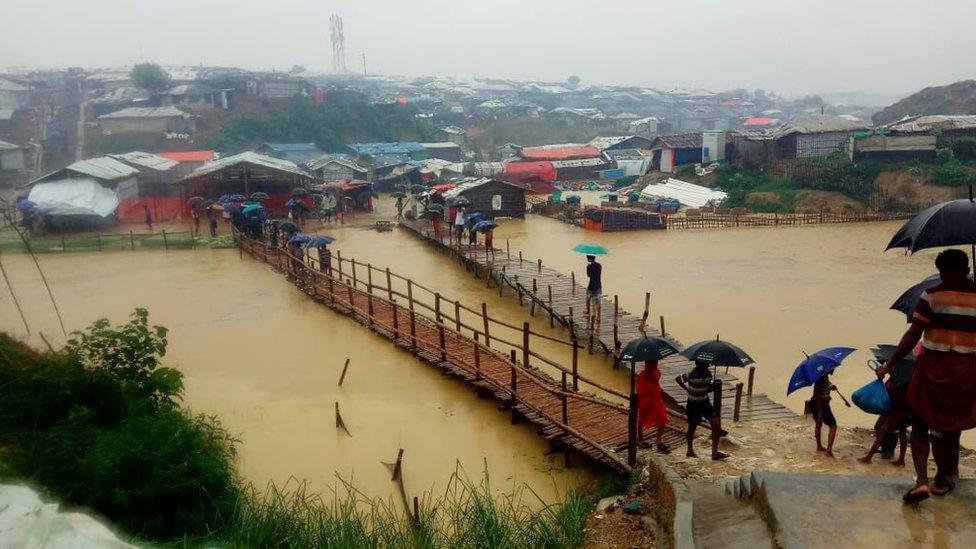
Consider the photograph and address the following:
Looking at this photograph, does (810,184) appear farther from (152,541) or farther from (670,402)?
(152,541)

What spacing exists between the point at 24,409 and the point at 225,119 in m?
49.9

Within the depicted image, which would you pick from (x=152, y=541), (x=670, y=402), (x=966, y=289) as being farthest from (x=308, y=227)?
(x=966, y=289)

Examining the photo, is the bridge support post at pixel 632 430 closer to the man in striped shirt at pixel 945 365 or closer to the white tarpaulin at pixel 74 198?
the man in striped shirt at pixel 945 365

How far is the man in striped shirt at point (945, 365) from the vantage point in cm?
409

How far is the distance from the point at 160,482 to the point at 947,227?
21.4 ft

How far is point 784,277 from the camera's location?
18766 millimetres

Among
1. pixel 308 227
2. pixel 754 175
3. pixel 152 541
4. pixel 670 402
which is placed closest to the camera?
pixel 152 541

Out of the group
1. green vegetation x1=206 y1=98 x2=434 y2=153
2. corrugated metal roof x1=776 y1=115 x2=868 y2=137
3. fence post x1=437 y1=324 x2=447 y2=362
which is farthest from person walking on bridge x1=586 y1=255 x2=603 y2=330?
green vegetation x1=206 y1=98 x2=434 y2=153

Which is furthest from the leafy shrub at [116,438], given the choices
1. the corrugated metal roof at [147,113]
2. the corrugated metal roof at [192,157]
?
the corrugated metal roof at [147,113]

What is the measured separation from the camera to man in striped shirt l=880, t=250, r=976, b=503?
4.09 m

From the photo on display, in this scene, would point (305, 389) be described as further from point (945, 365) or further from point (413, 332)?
point (945, 365)

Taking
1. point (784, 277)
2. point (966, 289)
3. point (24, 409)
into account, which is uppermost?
point (966, 289)

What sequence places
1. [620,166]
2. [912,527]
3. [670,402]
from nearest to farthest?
[912,527] → [670,402] → [620,166]

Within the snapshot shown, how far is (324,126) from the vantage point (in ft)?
172
